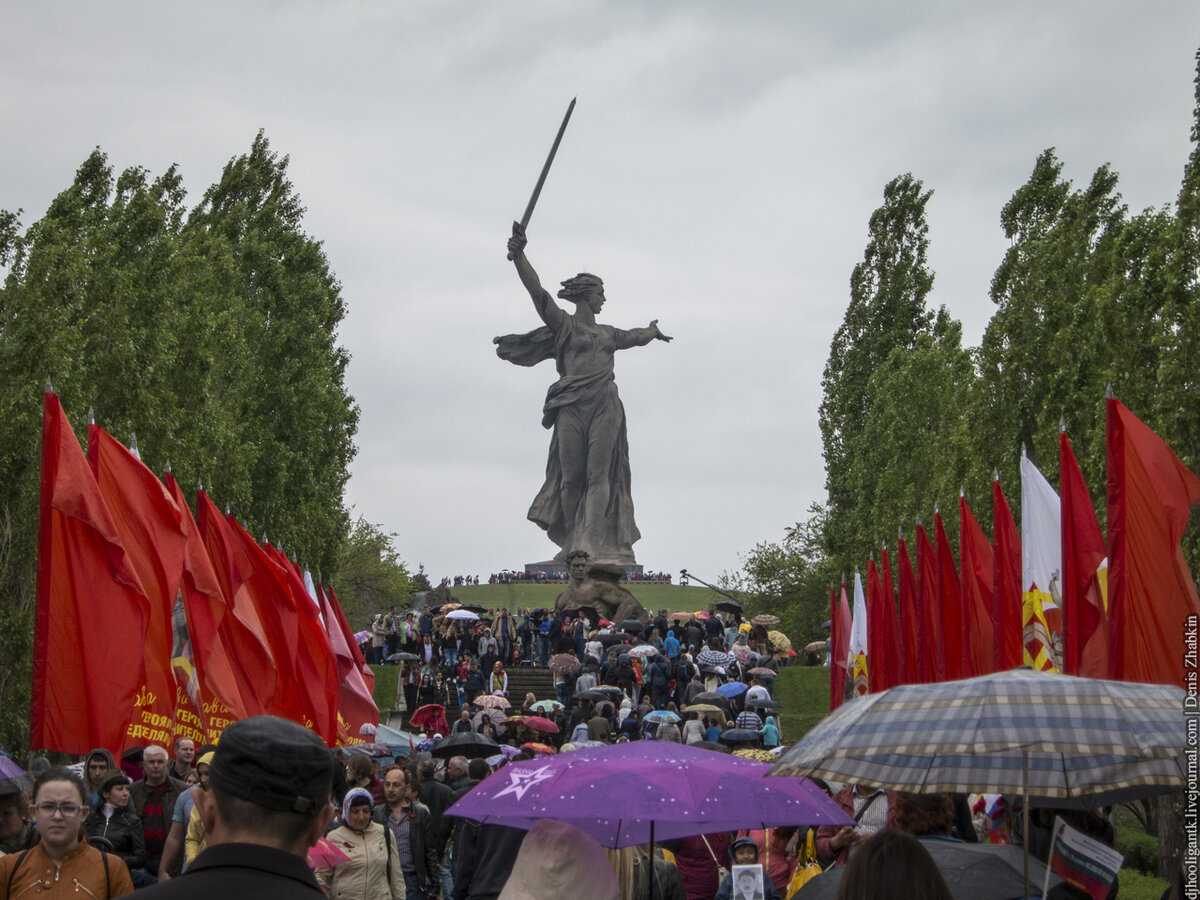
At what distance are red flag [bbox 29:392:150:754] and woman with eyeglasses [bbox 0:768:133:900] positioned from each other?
14.7 feet

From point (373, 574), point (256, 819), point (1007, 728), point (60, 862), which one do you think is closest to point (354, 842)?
point (60, 862)

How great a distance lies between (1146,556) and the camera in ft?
43.2

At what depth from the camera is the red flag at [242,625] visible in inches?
651

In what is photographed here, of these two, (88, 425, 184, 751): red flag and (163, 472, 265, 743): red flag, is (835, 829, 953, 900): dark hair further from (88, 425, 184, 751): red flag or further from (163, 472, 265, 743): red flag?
(163, 472, 265, 743): red flag

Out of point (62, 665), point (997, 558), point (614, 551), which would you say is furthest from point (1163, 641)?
point (614, 551)

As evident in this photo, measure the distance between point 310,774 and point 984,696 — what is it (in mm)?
3579

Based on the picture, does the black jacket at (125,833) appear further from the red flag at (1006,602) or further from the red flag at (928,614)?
the red flag at (928,614)

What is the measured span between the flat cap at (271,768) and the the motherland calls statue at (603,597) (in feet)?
125

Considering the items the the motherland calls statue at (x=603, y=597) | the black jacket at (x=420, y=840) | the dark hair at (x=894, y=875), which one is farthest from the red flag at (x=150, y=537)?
the the motherland calls statue at (x=603, y=597)

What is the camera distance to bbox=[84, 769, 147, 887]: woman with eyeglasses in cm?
1051

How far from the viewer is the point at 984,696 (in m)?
6.52

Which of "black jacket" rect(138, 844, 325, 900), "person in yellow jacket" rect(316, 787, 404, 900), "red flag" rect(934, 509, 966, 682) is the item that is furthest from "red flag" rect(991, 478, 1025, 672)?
"black jacket" rect(138, 844, 325, 900)

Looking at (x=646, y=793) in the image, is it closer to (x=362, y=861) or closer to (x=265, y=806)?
(x=362, y=861)

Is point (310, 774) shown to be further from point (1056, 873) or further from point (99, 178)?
point (99, 178)
